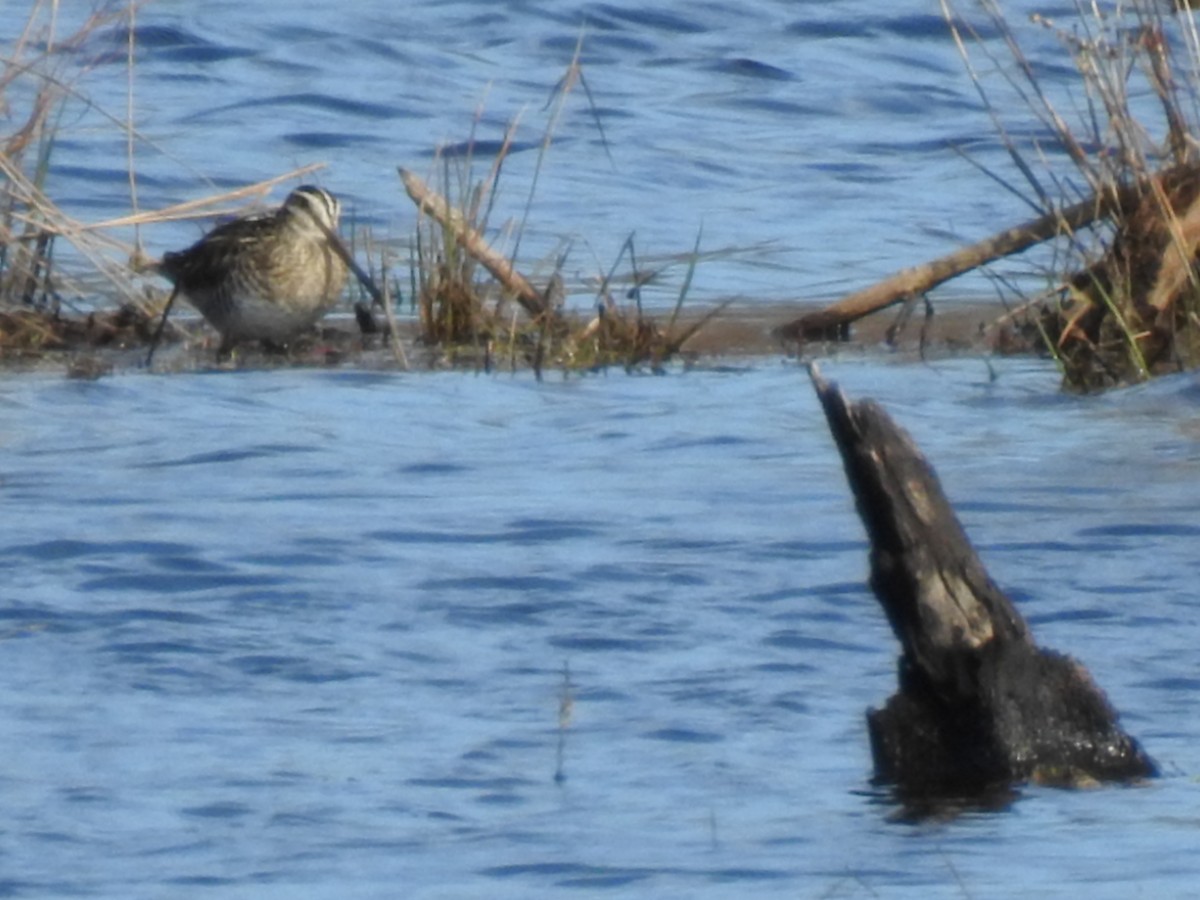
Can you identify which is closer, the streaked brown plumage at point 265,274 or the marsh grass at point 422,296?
the marsh grass at point 422,296

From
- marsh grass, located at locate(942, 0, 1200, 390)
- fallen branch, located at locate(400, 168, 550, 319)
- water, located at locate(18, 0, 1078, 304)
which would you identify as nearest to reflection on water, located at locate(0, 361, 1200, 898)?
marsh grass, located at locate(942, 0, 1200, 390)

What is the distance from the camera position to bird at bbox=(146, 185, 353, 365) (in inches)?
450

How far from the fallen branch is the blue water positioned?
49cm

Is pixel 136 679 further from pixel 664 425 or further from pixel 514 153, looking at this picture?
pixel 514 153

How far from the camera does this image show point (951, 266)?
35.7 ft

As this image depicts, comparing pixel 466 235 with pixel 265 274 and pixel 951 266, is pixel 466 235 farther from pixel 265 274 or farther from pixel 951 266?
pixel 951 266

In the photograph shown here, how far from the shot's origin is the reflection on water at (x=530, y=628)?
5414 millimetres

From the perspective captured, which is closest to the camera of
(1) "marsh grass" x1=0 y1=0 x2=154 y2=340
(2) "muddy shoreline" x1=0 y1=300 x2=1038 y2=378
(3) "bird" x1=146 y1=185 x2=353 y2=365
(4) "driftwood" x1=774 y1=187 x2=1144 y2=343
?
(1) "marsh grass" x1=0 y1=0 x2=154 y2=340

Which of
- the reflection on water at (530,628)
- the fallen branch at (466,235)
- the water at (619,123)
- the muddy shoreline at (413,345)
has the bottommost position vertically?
the reflection on water at (530,628)

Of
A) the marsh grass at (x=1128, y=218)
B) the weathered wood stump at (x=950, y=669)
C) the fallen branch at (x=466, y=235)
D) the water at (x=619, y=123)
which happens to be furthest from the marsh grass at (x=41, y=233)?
the weathered wood stump at (x=950, y=669)

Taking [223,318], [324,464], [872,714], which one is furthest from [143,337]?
[872,714]

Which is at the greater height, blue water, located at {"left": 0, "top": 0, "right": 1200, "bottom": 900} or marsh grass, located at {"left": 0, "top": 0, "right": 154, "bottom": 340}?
marsh grass, located at {"left": 0, "top": 0, "right": 154, "bottom": 340}

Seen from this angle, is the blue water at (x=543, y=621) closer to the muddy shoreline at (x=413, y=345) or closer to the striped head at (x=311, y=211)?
the muddy shoreline at (x=413, y=345)

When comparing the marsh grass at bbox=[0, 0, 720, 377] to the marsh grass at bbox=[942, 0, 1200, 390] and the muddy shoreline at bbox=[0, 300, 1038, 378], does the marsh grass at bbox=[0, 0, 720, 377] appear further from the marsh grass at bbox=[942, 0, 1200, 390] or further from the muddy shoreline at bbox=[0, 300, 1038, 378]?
the marsh grass at bbox=[942, 0, 1200, 390]
